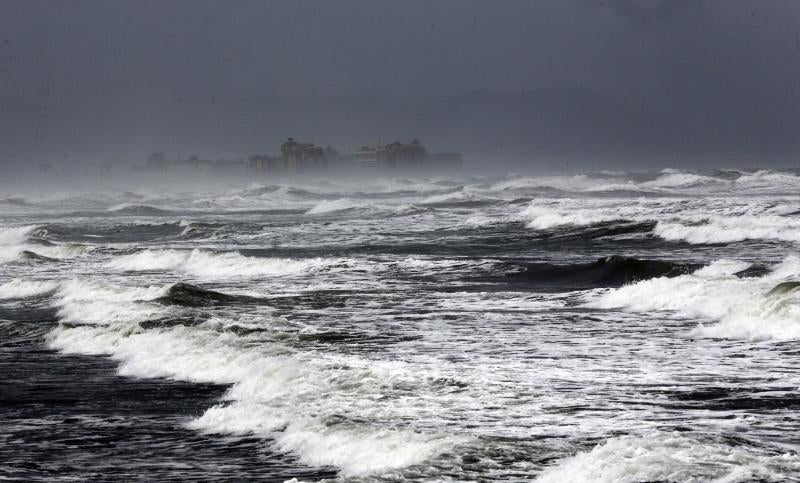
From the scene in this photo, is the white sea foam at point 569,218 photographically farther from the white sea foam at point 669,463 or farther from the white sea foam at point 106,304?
the white sea foam at point 669,463

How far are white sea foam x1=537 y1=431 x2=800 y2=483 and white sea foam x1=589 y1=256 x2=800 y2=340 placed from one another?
7073 mm

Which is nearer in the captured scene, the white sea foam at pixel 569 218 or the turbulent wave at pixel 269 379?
the turbulent wave at pixel 269 379

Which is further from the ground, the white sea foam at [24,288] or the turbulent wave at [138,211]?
the turbulent wave at [138,211]

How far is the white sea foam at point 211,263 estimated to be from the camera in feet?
103

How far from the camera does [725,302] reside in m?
19.4

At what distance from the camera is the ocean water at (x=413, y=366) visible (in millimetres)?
10289

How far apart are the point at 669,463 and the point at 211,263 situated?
26.0 metres

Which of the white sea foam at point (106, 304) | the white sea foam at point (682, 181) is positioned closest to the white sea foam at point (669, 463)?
the white sea foam at point (106, 304)

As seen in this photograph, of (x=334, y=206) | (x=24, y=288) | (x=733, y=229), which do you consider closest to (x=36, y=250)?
(x=24, y=288)

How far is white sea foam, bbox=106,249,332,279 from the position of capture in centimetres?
3144

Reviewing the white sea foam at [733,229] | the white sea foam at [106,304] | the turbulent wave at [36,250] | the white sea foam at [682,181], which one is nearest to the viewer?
the white sea foam at [106,304]

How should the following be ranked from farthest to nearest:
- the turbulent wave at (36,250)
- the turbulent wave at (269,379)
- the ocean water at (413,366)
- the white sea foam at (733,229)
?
1. the turbulent wave at (36,250)
2. the white sea foam at (733,229)
3. the turbulent wave at (269,379)
4. the ocean water at (413,366)

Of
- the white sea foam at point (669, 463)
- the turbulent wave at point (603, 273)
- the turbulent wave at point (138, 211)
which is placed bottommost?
the turbulent wave at point (603, 273)

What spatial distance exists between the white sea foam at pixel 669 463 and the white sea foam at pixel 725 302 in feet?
23.2
